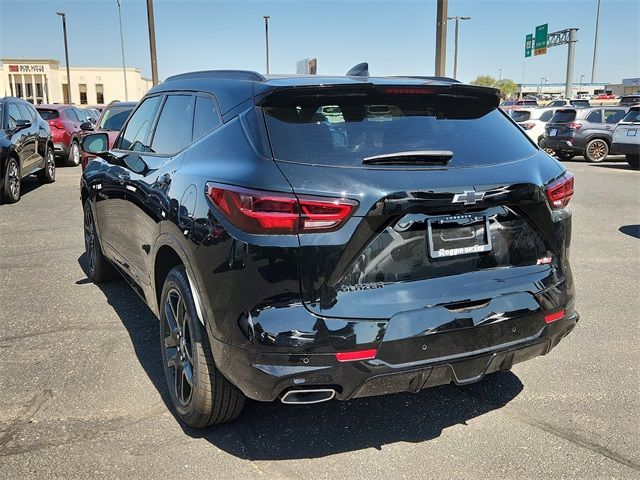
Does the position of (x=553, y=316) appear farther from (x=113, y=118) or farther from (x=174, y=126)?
(x=113, y=118)

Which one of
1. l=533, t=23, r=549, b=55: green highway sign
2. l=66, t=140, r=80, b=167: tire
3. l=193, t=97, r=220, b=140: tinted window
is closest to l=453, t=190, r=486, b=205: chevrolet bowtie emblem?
l=193, t=97, r=220, b=140: tinted window

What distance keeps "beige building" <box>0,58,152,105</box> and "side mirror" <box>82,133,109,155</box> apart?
6965 centimetres

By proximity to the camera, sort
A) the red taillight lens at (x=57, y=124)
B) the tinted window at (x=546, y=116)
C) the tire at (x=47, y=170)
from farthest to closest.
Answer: the tinted window at (x=546, y=116) → the red taillight lens at (x=57, y=124) → the tire at (x=47, y=170)

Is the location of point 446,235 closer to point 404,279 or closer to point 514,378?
point 404,279

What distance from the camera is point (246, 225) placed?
248cm

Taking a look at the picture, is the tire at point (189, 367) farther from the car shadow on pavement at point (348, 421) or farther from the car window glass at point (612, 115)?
the car window glass at point (612, 115)

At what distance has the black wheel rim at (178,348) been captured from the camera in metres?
3.08

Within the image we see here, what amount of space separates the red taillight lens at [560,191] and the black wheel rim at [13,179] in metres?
10.0

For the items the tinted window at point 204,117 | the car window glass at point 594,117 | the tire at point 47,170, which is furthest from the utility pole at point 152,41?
the tinted window at point 204,117

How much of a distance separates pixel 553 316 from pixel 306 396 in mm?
1287

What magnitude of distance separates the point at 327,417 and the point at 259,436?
398mm

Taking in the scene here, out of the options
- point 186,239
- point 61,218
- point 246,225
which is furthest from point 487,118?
point 61,218

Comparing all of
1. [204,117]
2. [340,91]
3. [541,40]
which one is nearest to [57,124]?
[204,117]

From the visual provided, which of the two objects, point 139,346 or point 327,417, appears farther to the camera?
point 139,346
